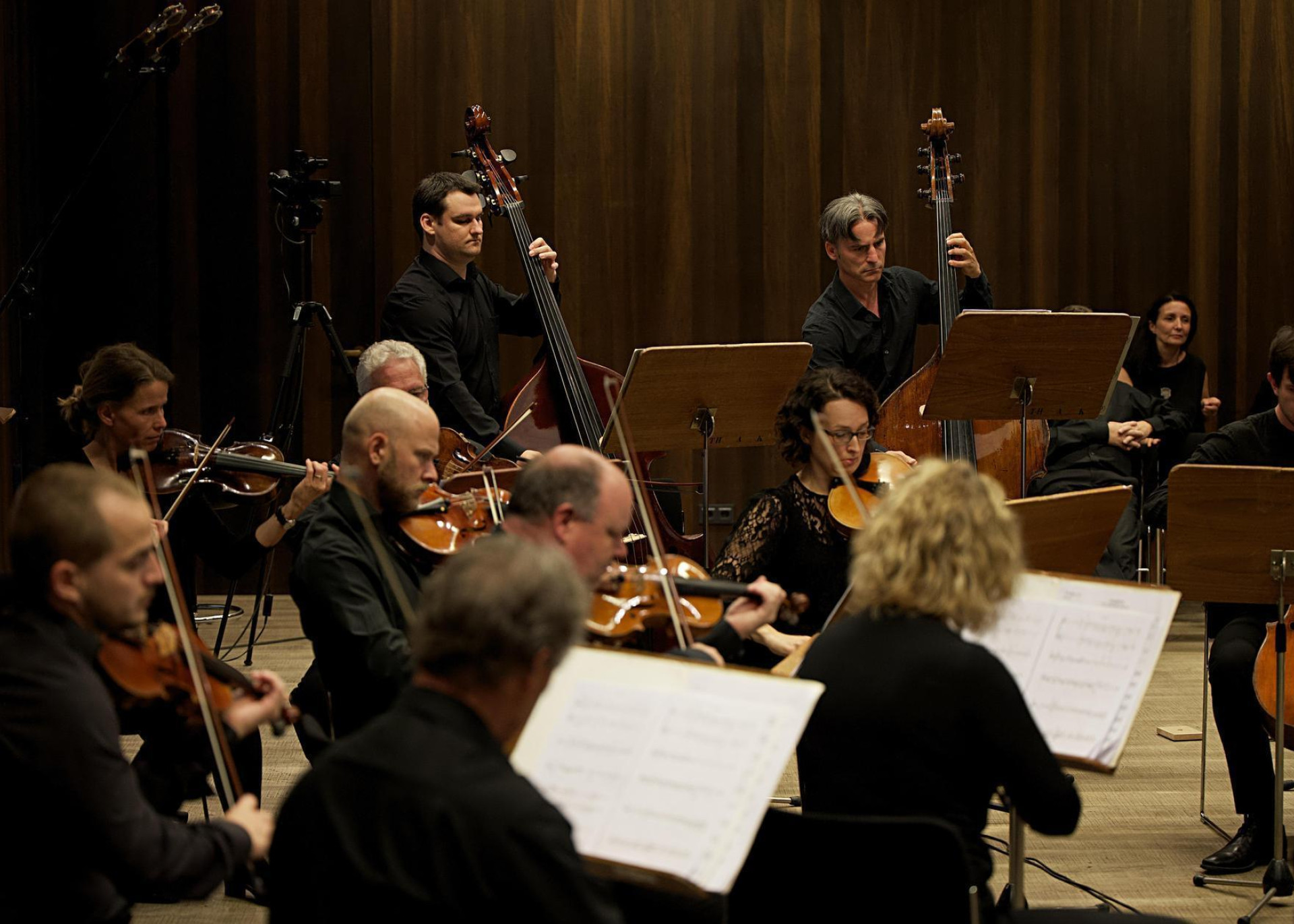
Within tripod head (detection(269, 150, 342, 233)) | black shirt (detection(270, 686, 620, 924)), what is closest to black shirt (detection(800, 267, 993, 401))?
tripod head (detection(269, 150, 342, 233))

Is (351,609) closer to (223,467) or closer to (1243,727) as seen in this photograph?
(223,467)

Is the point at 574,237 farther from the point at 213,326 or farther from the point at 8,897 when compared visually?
the point at 8,897

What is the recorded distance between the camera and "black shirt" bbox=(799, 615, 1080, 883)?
6.19 feet

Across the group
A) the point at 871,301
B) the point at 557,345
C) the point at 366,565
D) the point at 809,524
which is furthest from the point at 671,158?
the point at 366,565

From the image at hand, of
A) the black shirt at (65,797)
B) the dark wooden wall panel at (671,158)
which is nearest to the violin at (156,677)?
the black shirt at (65,797)

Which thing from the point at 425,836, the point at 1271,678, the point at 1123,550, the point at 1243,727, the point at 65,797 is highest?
the point at 425,836

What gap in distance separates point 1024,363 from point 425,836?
280 centimetres

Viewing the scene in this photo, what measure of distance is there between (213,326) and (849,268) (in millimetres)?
2975

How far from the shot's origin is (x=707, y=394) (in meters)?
3.68

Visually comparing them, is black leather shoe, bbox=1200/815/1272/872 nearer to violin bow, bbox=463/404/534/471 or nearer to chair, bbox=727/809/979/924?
chair, bbox=727/809/979/924

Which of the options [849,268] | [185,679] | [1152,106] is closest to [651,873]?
[185,679]

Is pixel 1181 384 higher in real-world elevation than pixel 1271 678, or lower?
higher

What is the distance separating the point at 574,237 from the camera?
634cm

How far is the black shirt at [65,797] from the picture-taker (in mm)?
1673
